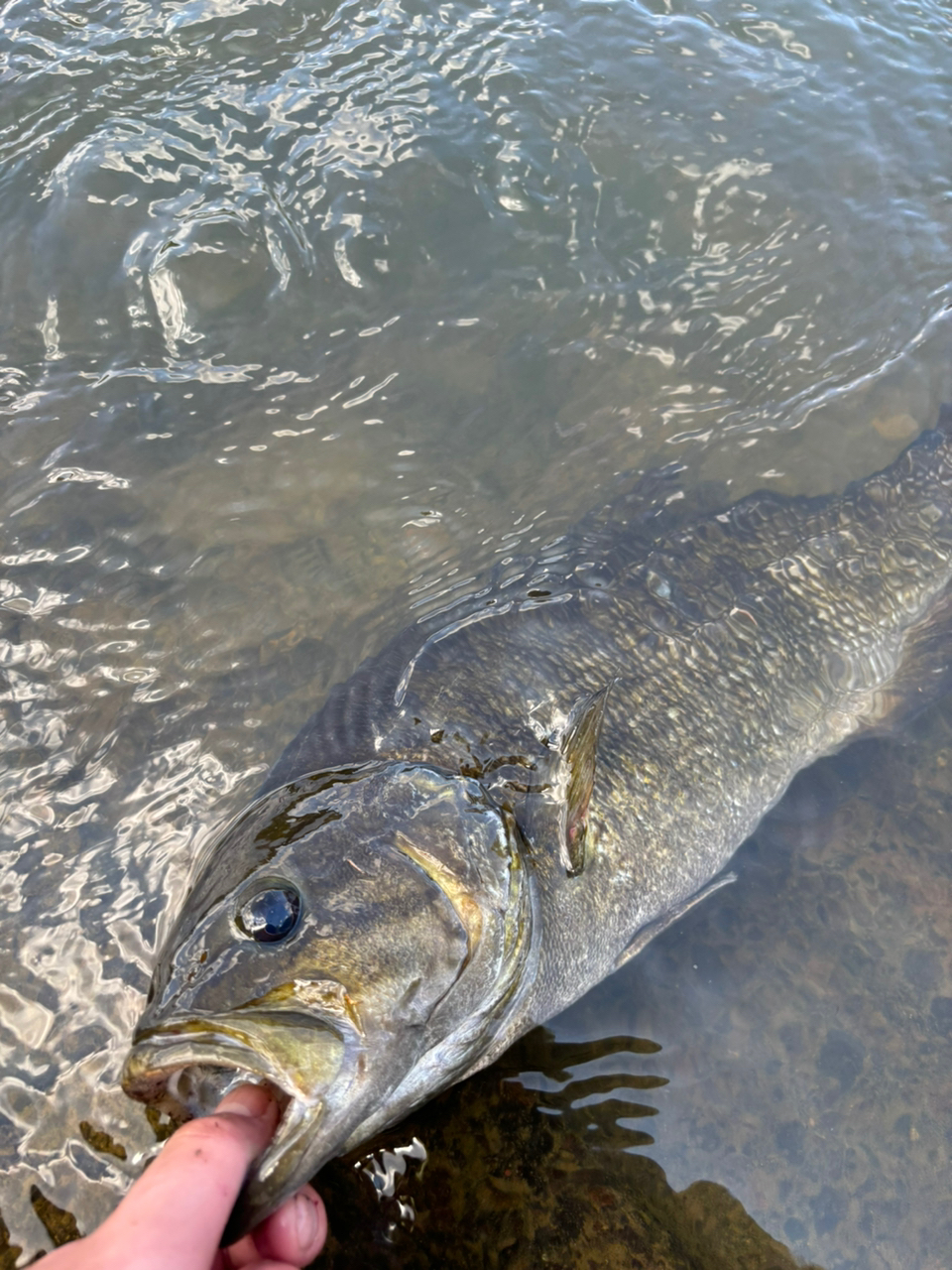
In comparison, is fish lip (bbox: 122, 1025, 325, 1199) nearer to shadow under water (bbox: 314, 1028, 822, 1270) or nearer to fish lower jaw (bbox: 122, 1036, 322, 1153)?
fish lower jaw (bbox: 122, 1036, 322, 1153)

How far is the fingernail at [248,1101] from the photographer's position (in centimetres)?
208

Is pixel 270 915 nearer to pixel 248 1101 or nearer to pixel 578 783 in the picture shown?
pixel 248 1101

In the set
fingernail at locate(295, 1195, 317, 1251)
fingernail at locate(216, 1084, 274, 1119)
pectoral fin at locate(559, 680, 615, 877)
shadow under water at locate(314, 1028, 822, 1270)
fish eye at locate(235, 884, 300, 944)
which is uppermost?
fish eye at locate(235, 884, 300, 944)

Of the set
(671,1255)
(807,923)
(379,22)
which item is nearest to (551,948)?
(671,1255)

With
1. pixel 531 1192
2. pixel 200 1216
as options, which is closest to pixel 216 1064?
pixel 200 1216

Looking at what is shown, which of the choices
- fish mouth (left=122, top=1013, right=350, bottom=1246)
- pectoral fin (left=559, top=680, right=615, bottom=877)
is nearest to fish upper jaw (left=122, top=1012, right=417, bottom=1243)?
fish mouth (left=122, top=1013, right=350, bottom=1246)

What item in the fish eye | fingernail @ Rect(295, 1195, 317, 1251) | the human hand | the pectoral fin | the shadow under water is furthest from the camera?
the pectoral fin

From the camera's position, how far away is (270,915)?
2.40m

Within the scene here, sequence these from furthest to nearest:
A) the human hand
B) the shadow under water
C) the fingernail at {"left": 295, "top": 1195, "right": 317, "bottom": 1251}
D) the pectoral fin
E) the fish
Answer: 1. the pectoral fin
2. the shadow under water
3. the fish
4. the fingernail at {"left": 295, "top": 1195, "right": 317, "bottom": 1251}
5. the human hand

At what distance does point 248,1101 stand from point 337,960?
1.34 feet

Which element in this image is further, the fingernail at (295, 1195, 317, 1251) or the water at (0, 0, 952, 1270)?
the water at (0, 0, 952, 1270)

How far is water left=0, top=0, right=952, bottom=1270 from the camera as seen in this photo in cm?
328

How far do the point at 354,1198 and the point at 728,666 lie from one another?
8.60ft

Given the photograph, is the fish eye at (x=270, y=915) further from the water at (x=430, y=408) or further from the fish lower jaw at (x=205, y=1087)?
the water at (x=430, y=408)
